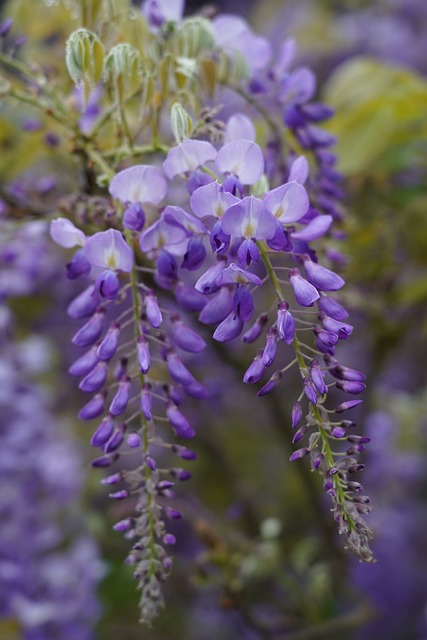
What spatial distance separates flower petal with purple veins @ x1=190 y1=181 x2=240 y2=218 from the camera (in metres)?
0.63

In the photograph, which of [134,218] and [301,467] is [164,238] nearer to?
[134,218]

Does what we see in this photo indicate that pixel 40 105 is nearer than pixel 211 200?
No

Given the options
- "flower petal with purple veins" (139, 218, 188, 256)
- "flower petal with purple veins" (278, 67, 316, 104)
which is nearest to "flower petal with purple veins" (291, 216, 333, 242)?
"flower petal with purple veins" (139, 218, 188, 256)

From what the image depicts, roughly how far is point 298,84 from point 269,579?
1.24m

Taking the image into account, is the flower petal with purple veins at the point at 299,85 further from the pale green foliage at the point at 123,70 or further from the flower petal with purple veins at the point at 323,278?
the flower petal with purple veins at the point at 323,278

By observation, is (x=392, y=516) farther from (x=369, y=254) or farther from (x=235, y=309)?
(x=235, y=309)

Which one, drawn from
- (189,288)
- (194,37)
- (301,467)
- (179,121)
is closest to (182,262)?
(189,288)

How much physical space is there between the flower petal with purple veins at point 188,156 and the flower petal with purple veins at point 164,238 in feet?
0.16

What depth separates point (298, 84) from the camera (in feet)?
3.11

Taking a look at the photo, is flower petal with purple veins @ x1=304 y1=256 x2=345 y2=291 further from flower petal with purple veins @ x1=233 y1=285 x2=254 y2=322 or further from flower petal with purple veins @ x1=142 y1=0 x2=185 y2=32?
flower petal with purple veins @ x1=142 y1=0 x2=185 y2=32

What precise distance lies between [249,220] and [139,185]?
0.45ft

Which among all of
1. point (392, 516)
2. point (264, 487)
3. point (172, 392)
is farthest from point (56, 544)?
point (172, 392)

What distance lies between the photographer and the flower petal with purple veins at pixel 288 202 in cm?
64

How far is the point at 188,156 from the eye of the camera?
2.24 ft
